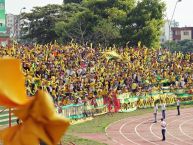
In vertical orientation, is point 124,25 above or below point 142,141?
above

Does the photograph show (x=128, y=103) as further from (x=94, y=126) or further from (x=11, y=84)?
(x=11, y=84)

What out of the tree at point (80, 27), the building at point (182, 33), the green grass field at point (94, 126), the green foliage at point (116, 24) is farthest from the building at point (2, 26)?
the building at point (182, 33)

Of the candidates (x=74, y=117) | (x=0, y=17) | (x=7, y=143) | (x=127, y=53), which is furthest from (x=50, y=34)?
(x=7, y=143)

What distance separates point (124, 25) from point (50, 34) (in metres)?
12.4

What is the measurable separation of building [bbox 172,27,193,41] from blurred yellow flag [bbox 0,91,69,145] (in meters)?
109

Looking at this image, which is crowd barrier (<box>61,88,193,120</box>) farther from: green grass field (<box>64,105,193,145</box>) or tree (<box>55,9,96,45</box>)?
tree (<box>55,9,96,45</box>)

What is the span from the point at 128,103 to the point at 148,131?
21.0ft

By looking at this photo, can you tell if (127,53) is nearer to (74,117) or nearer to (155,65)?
(155,65)

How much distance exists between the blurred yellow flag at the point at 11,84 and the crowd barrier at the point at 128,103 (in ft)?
60.7

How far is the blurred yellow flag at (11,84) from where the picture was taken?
5.29 ft

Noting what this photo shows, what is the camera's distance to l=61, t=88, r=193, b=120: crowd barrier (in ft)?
72.3

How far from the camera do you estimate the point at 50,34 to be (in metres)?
59.5

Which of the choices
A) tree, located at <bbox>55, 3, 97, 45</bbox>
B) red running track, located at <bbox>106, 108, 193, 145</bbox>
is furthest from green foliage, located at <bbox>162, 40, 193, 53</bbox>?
red running track, located at <bbox>106, 108, 193, 145</bbox>

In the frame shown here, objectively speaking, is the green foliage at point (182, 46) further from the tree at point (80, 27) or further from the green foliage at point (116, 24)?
the tree at point (80, 27)
